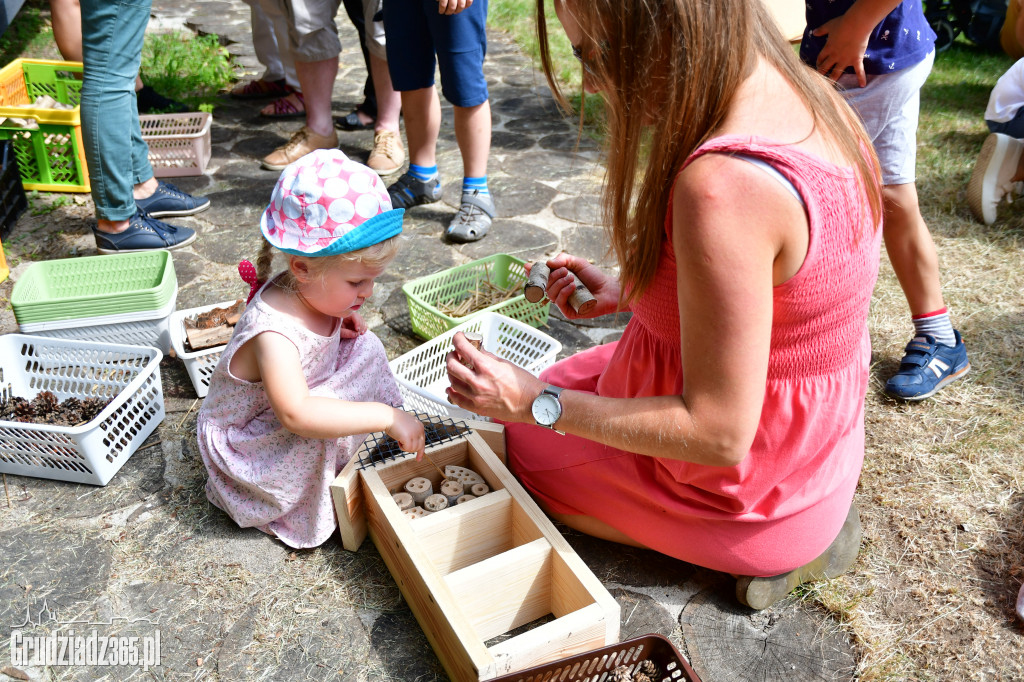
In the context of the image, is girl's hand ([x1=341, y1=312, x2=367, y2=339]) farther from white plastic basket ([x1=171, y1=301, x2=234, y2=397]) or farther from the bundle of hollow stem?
the bundle of hollow stem

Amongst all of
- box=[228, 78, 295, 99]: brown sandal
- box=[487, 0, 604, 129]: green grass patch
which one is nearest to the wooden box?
box=[487, 0, 604, 129]: green grass patch

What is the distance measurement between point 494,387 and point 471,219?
220cm

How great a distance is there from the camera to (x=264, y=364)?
1993 millimetres

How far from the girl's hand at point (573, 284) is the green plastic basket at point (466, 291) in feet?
2.19

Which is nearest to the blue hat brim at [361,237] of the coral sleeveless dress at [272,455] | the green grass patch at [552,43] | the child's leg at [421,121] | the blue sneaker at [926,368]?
the coral sleeveless dress at [272,455]

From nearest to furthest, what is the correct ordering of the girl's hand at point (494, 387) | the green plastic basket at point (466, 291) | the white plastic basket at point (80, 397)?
the girl's hand at point (494, 387), the white plastic basket at point (80, 397), the green plastic basket at point (466, 291)

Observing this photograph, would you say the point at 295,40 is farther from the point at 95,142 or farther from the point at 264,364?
the point at 264,364

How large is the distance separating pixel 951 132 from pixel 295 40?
4.00m

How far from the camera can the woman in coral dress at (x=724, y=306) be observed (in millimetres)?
1405

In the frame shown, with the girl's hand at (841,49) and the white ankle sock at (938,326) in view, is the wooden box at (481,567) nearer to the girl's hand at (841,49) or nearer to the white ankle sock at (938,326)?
the girl's hand at (841,49)

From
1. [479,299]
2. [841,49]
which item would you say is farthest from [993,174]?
[479,299]

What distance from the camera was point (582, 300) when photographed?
7.05 feet

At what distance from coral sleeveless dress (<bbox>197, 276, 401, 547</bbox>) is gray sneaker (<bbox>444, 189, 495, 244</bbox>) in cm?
162

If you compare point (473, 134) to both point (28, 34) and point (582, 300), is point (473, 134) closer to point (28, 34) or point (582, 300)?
point (582, 300)
